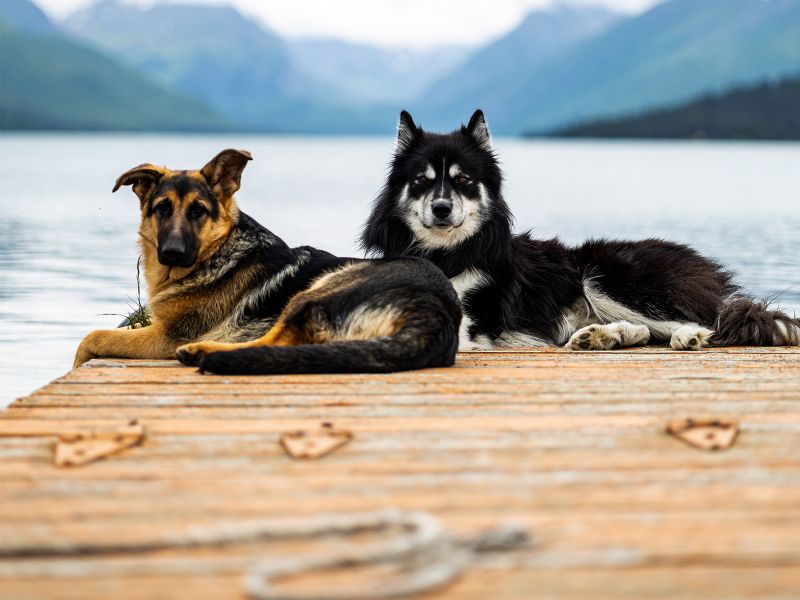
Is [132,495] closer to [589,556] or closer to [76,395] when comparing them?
[589,556]

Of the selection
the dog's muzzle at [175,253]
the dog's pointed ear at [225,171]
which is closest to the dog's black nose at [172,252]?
the dog's muzzle at [175,253]

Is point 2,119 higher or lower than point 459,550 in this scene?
higher

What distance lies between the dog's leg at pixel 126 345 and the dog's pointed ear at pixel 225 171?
3.17 feet

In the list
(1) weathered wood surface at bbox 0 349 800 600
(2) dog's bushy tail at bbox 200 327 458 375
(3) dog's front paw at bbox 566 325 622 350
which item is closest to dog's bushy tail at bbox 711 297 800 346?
→ (3) dog's front paw at bbox 566 325 622 350

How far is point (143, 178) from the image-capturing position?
6211 millimetres

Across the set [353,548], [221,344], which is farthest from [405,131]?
[353,548]

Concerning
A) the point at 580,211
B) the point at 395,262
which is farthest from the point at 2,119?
the point at 395,262

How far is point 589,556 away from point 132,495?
4.54 feet

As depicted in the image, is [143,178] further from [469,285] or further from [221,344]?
[469,285]

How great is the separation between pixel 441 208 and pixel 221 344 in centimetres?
192

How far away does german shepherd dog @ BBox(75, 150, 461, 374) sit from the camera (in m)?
5.18

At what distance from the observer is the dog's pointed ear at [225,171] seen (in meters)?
6.23

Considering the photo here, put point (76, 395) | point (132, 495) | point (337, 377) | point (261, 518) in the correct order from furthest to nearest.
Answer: point (337, 377), point (76, 395), point (132, 495), point (261, 518)

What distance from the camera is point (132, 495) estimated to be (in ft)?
10.1
